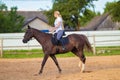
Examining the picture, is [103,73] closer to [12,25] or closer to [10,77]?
[10,77]

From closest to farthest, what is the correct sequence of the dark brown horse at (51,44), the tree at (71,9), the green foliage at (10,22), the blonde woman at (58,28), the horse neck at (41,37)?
the blonde woman at (58,28) < the dark brown horse at (51,44) < the horse neck at (41,37) < the green foliage at (10,22) < the tree at (71,9)

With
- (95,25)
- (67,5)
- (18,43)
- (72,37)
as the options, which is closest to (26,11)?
(95,25)

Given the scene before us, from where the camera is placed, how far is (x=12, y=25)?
159ft

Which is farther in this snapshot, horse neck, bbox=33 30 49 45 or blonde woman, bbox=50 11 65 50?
horse neck, bbox=33 30 49 45

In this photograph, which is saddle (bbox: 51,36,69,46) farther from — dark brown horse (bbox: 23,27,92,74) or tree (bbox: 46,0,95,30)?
tree (bbox: 46,0,95,30)

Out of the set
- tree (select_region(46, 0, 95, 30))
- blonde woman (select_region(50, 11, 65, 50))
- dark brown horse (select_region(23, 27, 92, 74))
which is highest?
blonde woman (select_region(50, 11, 65, 50))

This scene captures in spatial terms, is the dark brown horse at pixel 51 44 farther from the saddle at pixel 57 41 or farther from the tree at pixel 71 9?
the tree at pixel 71 9

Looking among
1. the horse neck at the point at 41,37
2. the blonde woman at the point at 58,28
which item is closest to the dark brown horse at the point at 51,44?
the horse neck at the point at 41,37

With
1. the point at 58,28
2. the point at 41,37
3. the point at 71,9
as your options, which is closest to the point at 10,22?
the point at 71,9

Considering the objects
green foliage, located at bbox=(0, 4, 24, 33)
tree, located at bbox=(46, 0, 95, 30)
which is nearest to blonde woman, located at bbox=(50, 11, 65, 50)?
green foliage, located at bbox=(0, 4, 24, 33)

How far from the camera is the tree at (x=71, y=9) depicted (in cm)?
6178

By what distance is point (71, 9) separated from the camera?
61.9 metres

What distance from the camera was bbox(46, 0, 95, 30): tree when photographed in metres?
61.8

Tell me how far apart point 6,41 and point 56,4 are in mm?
33000
